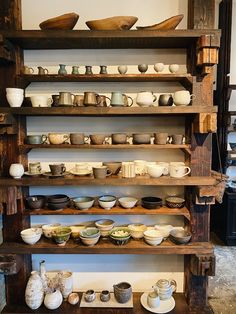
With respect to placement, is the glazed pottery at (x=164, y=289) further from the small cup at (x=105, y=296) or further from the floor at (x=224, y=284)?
the floor at (x=224, y=284)

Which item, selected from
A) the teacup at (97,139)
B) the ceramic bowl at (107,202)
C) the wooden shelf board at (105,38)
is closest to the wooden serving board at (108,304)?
the ceramic bowl at (107,202)

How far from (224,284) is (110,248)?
1411 mm

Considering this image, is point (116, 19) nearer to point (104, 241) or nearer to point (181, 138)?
point (181, 138)

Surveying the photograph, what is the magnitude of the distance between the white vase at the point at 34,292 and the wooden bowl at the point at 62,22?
61.7 inches

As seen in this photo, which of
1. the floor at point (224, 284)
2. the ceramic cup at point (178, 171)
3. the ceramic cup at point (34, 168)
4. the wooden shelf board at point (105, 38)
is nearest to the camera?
the wooden shelf board at point (105, 38)

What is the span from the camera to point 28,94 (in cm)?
189

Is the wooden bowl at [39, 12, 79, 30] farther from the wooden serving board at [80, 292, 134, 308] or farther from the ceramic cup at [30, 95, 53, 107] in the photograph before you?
the wooden serving board at [80, 292, 134, 308]

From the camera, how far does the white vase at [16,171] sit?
5.65ft

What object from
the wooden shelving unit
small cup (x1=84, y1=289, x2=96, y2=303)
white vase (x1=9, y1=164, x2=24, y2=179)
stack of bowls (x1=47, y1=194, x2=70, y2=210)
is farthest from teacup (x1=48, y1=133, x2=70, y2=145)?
small cup (x1=84, y1=289, x2=96, y2=303)

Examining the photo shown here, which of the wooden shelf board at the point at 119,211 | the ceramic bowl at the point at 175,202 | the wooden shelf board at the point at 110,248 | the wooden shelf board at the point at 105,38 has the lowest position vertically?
the wooden shelf board at the point at 110,248

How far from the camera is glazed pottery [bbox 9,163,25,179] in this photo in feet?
5.65

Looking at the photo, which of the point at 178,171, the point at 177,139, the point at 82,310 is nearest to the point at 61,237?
the point at 82,310

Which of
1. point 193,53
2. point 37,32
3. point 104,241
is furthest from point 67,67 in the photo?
point 104,241

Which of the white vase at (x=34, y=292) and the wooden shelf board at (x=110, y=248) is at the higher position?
the wooden shelf board at (x=110, y=248)
